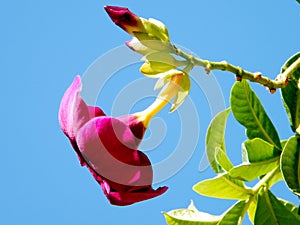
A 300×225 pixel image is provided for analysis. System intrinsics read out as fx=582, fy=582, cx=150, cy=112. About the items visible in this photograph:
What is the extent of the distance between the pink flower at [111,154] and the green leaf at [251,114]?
15.8 inches

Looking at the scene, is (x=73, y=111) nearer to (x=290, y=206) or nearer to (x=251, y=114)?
(x=251, y=114)

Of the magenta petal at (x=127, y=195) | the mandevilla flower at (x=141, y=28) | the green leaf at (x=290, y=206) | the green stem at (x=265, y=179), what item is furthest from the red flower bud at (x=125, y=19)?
the green leaf at (x=290, y=206)

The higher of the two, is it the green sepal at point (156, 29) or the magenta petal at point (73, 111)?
the green sepal at point (156, 29)

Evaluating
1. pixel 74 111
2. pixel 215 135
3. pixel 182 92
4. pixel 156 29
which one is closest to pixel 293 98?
pixel 215 135

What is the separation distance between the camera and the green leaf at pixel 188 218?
1459 mm

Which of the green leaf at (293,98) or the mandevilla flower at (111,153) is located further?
the green leaf at (293,98)

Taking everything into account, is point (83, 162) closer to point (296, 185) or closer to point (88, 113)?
point (88, 113)

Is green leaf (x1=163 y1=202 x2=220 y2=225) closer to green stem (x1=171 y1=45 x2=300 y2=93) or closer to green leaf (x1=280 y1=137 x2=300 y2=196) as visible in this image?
green leaf (x1=280 y1=137 x2=300 y2=196)

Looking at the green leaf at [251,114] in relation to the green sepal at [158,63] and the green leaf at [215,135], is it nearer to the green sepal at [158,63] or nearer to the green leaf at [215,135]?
the green leaf at [215,135]

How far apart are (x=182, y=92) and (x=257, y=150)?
0.80ft

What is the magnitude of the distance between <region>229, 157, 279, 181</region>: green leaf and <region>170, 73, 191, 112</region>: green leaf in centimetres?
20

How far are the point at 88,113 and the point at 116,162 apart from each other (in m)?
0.11

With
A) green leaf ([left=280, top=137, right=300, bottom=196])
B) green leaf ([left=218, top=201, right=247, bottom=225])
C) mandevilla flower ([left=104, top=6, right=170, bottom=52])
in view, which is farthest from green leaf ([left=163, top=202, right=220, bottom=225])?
mandevilla flower ([left=104, top=6, right=170, bottom=52])

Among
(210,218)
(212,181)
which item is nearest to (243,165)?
(212,181)
